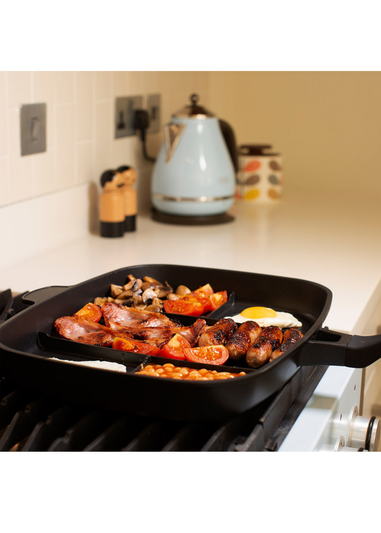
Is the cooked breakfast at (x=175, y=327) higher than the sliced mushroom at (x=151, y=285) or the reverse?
the reverse

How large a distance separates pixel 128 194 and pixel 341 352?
3.53 ft

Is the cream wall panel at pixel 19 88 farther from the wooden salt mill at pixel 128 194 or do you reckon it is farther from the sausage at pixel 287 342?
the sausage at pixel 287 342

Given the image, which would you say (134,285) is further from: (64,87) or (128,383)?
(64,87)

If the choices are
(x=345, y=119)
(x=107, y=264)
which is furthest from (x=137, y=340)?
(x=345, y=119)

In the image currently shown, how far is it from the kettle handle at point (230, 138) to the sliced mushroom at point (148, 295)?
40.5 inches

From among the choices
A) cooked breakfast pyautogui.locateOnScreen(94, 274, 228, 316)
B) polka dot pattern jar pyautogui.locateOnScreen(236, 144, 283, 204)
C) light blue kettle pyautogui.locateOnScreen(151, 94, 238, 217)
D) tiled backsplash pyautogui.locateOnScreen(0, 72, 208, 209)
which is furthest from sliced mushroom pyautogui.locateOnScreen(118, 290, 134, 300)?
polka dot pattern jar pyautogui.locateOnScreen(236, 144, 283, 204)

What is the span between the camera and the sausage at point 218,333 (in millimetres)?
897

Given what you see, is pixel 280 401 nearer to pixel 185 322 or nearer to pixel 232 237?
pixel 185 322

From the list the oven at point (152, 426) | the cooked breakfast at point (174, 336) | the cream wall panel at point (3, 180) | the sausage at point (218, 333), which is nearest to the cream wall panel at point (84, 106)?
the cream wall panel at point (3, 180)

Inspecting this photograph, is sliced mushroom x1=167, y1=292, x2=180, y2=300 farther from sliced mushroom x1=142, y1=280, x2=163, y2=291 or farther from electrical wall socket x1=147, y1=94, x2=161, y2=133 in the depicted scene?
electrical wall socket x1=147, y1=94, x2=161, y2=133

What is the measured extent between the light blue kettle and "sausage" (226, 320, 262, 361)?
38.4 inches

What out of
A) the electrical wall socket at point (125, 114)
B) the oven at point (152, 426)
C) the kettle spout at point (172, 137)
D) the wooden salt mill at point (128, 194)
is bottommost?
the oven at point (152, 426)
